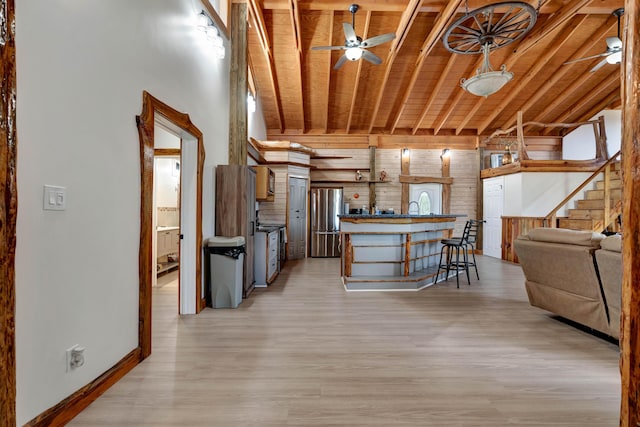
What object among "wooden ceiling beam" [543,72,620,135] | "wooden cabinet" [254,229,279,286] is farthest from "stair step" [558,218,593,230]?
"wooden cabinet" [254,229,279,286]

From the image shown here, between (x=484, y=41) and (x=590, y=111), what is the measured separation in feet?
21.1

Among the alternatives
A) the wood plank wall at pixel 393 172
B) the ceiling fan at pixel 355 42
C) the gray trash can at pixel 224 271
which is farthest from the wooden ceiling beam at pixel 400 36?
the gray trash can at pixel 224 271

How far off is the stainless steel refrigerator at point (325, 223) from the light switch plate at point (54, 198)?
616 cm

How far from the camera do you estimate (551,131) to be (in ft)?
28.4

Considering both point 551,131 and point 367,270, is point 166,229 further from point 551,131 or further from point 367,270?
point 551,131

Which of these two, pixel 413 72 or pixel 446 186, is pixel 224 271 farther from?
pixel 446 186

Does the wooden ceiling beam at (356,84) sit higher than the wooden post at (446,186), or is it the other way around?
the wooden ceiling beam at (356,84)

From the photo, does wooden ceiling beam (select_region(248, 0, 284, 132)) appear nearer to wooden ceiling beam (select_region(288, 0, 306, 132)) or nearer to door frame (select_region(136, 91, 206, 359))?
wooden ceiling beam (select_region(288, 0, 306, 132))

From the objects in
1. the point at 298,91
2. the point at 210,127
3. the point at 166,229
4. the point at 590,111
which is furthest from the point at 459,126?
the point at 166,229

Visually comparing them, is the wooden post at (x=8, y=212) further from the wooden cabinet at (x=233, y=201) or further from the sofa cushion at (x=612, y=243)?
the sofa cushion at (x=612, y=243)

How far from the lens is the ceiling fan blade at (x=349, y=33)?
4.24 m

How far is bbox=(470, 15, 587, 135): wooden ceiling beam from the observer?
5.55m

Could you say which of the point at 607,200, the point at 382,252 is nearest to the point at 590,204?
the point at 607,200

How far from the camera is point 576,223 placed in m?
6.24
